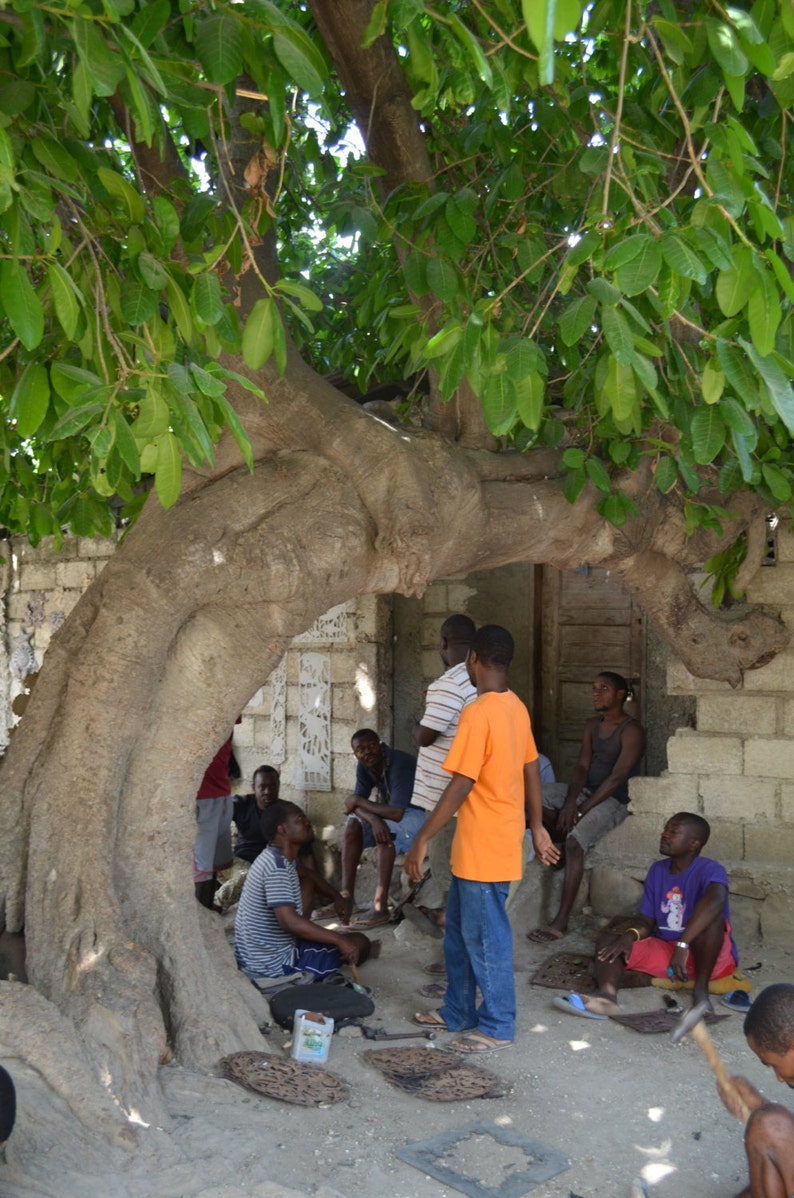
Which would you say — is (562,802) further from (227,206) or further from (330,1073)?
(227,206)

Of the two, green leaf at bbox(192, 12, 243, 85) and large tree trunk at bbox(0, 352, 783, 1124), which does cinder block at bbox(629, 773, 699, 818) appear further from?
green leaf at bbox(192, 12, 243, 85)

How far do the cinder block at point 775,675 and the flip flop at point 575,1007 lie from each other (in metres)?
2.32

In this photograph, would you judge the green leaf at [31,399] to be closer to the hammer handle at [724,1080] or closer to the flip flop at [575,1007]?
the hammer handle at [724,1080]

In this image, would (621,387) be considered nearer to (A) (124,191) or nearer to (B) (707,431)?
(B) (707,431)

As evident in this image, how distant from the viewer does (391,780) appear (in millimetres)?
7449

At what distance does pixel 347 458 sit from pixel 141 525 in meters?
0.91

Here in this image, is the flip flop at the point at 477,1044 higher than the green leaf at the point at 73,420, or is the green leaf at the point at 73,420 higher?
the green leaf at the point at 73,420

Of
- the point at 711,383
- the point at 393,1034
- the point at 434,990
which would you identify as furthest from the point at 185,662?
the point at 711,383

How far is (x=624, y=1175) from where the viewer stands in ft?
12.1

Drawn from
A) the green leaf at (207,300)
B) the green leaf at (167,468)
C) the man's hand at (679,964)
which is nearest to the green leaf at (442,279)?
the green leaf at (207,300)

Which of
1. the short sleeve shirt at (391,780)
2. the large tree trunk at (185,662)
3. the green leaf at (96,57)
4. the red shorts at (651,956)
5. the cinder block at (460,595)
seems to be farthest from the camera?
the cinder block at (460,595)

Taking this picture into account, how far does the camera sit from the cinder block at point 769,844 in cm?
643

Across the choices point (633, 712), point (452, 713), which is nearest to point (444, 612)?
point (633, 712)

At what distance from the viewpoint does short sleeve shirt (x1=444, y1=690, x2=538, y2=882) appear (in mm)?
4898
